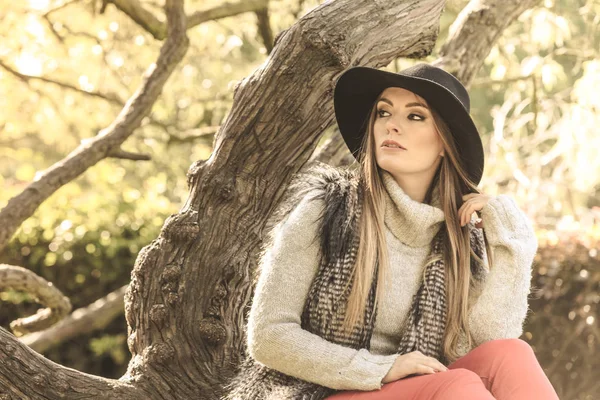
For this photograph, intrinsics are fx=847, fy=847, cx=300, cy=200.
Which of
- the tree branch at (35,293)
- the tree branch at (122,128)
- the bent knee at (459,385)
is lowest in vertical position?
the bent knee at (459,385)

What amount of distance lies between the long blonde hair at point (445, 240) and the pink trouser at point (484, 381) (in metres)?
0.14

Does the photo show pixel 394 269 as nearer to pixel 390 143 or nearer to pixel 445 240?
pixel 445 240

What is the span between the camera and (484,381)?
2311 mm

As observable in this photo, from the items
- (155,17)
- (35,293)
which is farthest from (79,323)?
(155,17)

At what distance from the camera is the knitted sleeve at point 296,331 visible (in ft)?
7.27

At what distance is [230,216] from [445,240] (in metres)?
0.65

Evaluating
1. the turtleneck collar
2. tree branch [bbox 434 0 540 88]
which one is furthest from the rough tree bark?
tree branch [bbox 434 0 540 88]

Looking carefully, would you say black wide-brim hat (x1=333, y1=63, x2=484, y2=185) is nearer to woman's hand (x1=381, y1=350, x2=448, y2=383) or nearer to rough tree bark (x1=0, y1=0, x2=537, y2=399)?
rough tree bark (x1=0, y1=0, x2=537, y2=399)

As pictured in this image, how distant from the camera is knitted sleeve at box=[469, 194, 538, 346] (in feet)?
8.09

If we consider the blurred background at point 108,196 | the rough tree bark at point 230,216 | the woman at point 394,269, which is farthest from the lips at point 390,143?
the blurred background at point 108,196

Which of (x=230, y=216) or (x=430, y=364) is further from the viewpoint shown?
(x=230, y=216)

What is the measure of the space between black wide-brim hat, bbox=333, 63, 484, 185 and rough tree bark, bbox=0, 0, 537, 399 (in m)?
0.09

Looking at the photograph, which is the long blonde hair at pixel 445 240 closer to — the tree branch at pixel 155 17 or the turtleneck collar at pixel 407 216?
the turtleneck collar at pixel 407 216

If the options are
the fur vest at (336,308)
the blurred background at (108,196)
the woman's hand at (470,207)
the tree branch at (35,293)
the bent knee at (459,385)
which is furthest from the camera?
the blurred background at (108,196)
